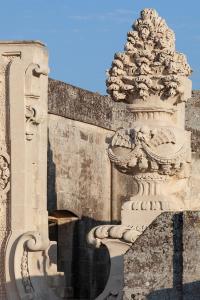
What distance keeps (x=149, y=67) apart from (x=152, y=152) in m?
0.93

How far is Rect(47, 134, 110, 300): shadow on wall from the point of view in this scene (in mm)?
23422

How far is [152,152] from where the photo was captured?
687 inches

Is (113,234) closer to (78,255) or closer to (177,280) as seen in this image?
(177,280)

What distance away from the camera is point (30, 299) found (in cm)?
1823

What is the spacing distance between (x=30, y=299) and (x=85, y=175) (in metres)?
6.49

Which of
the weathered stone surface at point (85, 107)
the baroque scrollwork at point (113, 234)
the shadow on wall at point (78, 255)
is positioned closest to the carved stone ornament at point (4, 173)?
the baroque scrollwork at point (113, 234)

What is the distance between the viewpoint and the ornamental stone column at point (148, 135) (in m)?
17.5

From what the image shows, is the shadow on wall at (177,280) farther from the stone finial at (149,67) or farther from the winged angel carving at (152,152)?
the stone finial at (149,67)

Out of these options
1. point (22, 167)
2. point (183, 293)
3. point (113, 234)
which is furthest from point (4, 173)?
point (183, 293)

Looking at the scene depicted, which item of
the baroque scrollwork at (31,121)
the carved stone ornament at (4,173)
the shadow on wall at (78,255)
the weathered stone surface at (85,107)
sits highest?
the weathered stone surface at (85,107)

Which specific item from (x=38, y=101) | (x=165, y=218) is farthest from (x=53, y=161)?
(x=165, y=218)

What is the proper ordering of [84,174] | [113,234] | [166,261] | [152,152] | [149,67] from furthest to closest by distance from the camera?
Result: [84,174]
[149,67]
[113,234]
[152,152]
[166,261]

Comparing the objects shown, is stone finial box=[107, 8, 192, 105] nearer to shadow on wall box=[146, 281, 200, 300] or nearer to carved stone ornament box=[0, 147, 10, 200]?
carved stone ornament box=[0, 147, 10, 200]

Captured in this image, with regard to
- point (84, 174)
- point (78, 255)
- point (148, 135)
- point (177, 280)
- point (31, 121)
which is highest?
point (31, 121)
